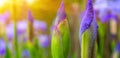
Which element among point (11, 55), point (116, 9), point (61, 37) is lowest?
point (11, 55)

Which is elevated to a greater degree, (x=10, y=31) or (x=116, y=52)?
(x=10, y=31)

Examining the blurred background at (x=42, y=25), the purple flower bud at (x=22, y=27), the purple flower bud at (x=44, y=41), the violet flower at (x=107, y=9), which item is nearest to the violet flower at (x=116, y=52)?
the blurred background at (x=42, y=25)

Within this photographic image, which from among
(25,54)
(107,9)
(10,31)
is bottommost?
(25,54)

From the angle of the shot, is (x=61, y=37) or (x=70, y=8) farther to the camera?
(x=70, y=8)

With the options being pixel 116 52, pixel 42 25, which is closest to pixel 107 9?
pixel 116 52

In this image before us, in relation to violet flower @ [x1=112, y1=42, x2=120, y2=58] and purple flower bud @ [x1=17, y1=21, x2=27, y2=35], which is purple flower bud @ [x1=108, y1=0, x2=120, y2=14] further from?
purple flower bud @ [x1=17, y1=21, x2=27, y2=35]

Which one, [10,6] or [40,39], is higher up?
[10,6]

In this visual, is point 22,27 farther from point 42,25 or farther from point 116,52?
point 116,52

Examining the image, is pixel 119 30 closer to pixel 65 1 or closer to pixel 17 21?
pixel 65 1

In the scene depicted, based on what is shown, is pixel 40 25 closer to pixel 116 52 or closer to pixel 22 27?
pixel 22 27

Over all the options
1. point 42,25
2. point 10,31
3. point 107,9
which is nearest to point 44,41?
point 42,25

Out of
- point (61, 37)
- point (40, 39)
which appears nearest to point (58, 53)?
point (61, 37)
